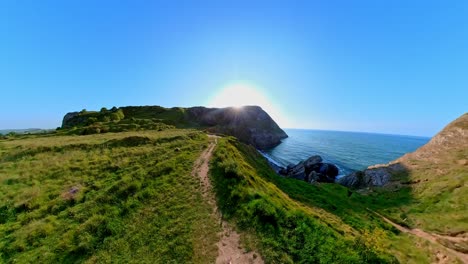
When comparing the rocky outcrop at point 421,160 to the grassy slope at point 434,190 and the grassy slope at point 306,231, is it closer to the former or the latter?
the grassy slope at point 434,190

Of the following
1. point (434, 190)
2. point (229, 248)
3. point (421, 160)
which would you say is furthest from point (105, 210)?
point (421, 160)

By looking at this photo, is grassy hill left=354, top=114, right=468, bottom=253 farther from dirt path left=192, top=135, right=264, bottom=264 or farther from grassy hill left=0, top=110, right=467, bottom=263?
dirt path left=192, top=135, right=264, bottom=264

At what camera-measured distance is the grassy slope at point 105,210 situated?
14086 millimetres

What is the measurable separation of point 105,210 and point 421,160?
54.4 metres

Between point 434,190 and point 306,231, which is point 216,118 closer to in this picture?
point 434,190

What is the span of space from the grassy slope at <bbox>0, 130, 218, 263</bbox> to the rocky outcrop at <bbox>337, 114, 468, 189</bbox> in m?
34.1

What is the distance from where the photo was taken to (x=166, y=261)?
513 inches

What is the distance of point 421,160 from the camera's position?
42938 millimetres

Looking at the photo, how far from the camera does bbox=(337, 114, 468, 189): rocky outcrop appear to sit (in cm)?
3931

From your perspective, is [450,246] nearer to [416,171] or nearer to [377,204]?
[377,204]

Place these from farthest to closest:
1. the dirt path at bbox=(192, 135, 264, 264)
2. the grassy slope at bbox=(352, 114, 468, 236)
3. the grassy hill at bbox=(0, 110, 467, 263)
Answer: the grassy slope at bbox=(352, 114, 468, 236), the grassy hill at bbox=(0, 110, 467, 263), the dirt path at bbox=(192, 135, 264, 264)

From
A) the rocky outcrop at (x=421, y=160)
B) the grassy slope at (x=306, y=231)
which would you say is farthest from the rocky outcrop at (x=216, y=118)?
the grassy slope at (x=306, y=231)

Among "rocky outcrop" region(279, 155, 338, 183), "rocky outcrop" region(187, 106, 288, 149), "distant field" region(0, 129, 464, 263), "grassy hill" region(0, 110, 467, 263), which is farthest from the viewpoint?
"rocky outcrop" region(187, 106, 288, 149)

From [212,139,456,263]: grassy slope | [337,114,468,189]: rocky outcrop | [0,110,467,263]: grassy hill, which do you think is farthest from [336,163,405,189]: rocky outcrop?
[212,139,456,263]: grassy slope
